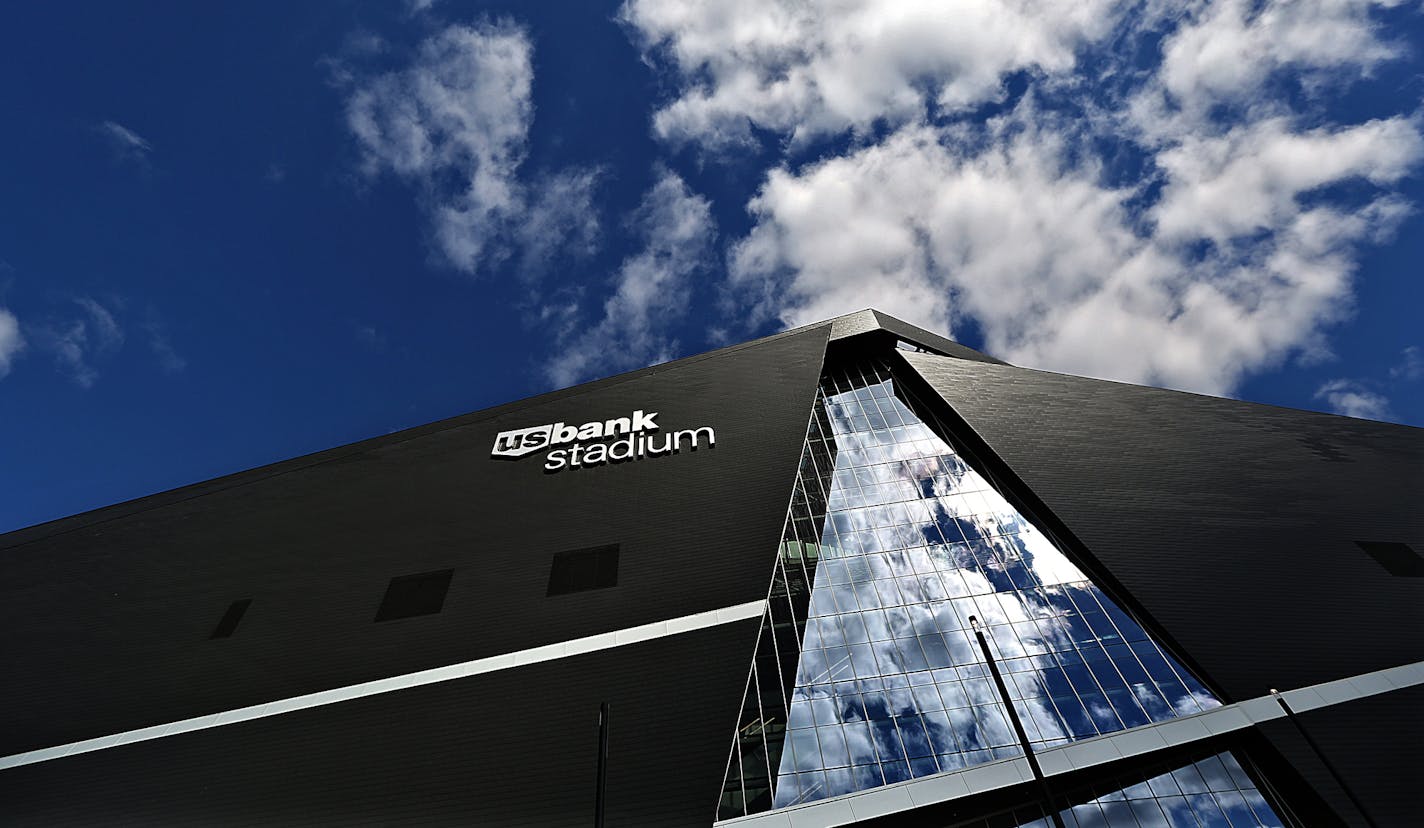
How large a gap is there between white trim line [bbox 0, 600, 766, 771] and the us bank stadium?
0.30ft

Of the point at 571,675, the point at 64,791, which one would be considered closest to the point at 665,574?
the point at 571,675

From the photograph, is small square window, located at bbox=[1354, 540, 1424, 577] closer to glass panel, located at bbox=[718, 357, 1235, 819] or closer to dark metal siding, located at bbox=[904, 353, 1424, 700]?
dark metal siding, located at bbox=[904, 353, 1424, 700]

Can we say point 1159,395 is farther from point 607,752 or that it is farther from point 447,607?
point 447,607

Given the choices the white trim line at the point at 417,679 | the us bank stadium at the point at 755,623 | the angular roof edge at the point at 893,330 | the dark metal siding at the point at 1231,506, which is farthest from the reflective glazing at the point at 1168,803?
the angular roof edge at the point at 893,330

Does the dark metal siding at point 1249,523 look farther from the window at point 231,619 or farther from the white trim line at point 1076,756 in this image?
the window at point 231,619

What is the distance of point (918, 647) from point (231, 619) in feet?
66.5

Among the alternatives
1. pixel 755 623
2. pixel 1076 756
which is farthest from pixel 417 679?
pixel 1076 756

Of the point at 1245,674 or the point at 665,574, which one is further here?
the point at 665,574

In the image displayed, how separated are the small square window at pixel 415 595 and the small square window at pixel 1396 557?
87.3 feet

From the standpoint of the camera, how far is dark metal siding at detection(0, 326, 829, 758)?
60.8 ft

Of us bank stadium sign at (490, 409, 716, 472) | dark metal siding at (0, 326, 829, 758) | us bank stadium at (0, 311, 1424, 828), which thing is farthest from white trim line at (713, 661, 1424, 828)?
us bank stadium sign at (490, 409, 716, 472)

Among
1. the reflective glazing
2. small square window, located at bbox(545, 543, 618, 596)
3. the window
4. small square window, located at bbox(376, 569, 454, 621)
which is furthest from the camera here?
the window

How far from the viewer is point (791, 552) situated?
69.8 feet

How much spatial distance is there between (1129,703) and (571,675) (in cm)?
1339
